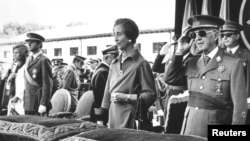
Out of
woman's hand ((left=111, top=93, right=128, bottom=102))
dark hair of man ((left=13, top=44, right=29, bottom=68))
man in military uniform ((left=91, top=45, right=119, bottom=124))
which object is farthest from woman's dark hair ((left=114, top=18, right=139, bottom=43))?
dark hair of man ((left=13, top=44, right=29, bottom=68))

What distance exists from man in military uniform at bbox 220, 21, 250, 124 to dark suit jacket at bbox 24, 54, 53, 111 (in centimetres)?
225

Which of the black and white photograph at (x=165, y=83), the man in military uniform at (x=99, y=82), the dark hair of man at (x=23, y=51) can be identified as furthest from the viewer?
the dark hair of man at (x=23, y=51)

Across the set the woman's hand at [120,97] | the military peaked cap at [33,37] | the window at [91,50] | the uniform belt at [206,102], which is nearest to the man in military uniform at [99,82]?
the military peaked cap at [33,37]

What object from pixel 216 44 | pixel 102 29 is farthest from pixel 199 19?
pixel 102 29

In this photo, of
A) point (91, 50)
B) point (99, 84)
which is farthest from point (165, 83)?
point (91, 50)

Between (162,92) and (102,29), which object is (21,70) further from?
(102,29)

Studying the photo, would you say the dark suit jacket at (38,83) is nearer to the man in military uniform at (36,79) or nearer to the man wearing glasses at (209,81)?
the man in military uniform at (36,79)

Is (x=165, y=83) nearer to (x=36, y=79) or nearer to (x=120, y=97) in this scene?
(x=120, y=97)

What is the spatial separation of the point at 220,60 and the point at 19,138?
5.21 ft

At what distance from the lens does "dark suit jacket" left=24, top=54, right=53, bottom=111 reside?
17.0 feet

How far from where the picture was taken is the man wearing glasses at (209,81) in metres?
2.93

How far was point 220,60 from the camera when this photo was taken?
3.06 meters

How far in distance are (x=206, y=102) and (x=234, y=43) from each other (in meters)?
1.78

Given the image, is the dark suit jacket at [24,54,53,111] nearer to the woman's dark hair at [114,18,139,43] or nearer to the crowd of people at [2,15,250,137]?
the crowd of people at [2,15,250,137]
